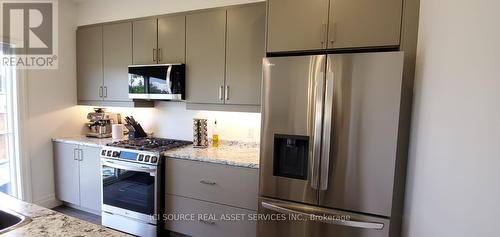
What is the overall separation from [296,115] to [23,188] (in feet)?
10.6

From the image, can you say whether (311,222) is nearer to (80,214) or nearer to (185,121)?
(185,121)

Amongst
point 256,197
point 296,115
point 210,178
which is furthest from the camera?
point 210,178

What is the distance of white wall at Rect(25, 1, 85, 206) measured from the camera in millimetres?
2863

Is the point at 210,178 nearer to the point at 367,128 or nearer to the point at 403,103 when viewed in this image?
the point at 367,128

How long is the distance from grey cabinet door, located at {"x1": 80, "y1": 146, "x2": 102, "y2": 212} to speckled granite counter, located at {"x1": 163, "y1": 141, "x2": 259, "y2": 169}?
103cm

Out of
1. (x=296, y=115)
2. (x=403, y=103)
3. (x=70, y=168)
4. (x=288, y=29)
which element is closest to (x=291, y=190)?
(x=296, y=115)

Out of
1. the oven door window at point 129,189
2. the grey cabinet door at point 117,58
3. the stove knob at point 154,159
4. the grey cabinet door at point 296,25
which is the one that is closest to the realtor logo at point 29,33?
the grey cabinet door at point 117,58

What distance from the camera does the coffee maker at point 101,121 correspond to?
318 cm

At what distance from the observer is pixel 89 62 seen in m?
3.12

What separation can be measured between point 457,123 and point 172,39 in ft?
8.12

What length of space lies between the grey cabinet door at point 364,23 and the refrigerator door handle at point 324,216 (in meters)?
1.14

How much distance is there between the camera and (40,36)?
287cm

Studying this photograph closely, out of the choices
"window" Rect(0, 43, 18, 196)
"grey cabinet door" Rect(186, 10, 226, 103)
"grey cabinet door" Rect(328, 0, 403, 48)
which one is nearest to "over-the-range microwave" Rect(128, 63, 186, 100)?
"grey cabinet door" Rect(186, 10, 226, 103)

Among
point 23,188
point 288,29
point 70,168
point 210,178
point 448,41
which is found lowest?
point 23,188
